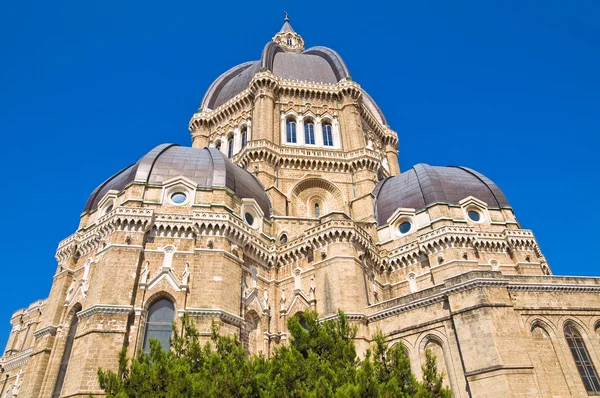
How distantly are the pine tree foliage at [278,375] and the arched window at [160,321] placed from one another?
8427 millimetres

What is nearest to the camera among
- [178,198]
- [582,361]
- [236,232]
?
[582,361]

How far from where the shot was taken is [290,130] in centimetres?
4756

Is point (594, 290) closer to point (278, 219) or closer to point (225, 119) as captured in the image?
point (278, 219)

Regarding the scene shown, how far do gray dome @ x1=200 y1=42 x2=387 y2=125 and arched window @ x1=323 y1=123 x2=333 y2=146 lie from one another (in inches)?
250

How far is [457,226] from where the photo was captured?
34.0 m

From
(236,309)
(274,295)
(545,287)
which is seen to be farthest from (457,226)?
(236,309)

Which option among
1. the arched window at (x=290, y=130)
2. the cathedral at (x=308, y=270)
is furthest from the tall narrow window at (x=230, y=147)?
the arched window at (x=290, y=130)

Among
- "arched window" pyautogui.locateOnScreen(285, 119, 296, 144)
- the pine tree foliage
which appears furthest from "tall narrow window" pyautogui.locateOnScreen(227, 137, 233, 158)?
the pine tree foliage

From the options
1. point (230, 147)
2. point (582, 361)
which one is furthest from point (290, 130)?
point (582, 361)

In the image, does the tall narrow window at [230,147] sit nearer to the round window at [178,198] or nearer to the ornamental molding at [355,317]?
the round window at [178,198]

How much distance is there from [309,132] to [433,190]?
1594cm

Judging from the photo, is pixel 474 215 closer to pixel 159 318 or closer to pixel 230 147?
pixel 159 318

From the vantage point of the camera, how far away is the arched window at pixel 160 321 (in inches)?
1045

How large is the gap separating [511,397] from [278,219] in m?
20.7
